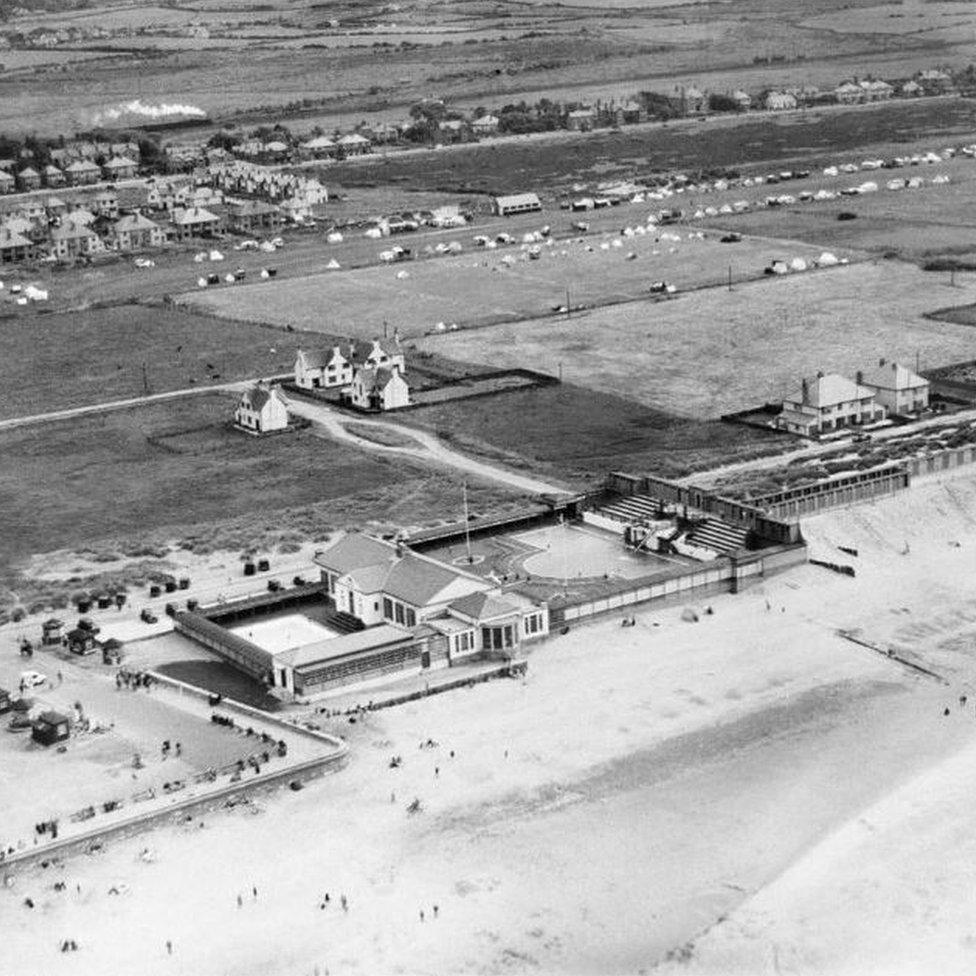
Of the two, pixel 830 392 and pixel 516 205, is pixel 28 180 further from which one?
pixel 830 392

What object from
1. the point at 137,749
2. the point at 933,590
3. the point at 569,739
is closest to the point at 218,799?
the point at 137,749

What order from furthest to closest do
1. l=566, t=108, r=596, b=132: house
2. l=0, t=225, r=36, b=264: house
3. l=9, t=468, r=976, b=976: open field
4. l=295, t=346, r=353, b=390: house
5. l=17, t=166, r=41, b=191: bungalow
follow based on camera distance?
l=566, t=108, r=596, b=132: house < l=17, t=166, r=41, b=191: bungalow < l=0, t=225, r=36, b=264: house < l=295, t=346, r=353, b=390: house < l=9, t=468, r=976, b=976: open field

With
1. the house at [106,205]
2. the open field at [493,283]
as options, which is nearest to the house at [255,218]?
the house at [106,205]

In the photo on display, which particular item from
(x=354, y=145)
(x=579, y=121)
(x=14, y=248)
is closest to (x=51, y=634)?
(x=14, y=248)

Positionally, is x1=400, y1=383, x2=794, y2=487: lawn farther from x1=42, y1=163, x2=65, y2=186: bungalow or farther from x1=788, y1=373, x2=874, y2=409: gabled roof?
x1=42, y1=163, x2=65, y2=186: bungalow

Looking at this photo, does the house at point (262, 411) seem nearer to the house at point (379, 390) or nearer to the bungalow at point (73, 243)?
the house at point (379, 390)

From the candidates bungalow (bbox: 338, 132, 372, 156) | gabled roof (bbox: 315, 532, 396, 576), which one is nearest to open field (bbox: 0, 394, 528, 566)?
gabled roof (bbox: 315, 532, 396, 576)

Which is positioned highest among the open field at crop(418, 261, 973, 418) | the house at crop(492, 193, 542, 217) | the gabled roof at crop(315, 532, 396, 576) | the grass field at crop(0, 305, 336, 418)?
the gabled roof at crop(315, 532, 396, 576)
